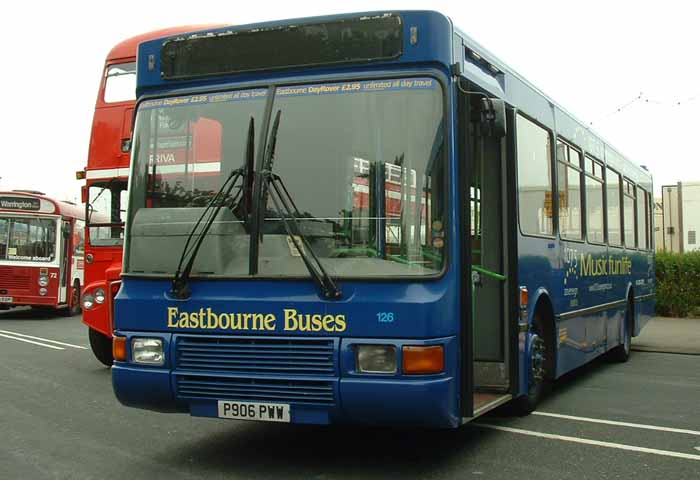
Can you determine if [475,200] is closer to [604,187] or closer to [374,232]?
[374,232]

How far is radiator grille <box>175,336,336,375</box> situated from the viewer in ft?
19.3

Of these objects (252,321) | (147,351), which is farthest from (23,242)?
(252,321)

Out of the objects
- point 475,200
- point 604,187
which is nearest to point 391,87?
point 475,200

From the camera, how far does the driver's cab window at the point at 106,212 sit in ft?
40.5

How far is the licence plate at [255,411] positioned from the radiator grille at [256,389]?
0.03 m

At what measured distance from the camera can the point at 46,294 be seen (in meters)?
23.1

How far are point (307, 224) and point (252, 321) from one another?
0.73m

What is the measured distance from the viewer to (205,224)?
6.21 metres

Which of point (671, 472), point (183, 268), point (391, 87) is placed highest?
point (391, 87)

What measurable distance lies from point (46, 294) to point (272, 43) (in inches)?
718

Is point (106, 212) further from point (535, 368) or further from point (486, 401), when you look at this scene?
point (486, 401)

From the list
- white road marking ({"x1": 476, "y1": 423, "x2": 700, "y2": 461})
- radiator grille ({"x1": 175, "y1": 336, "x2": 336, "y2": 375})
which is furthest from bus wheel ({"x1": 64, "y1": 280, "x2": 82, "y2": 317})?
radiator grille ({"x1": 175, "y1": 336, "x2": 336, "y2": 375})

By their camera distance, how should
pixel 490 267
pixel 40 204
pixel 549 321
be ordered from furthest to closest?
1. pixel 40 204
2. pixel 549 321
3. pixel 490 267

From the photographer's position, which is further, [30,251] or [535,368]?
[30,251]
